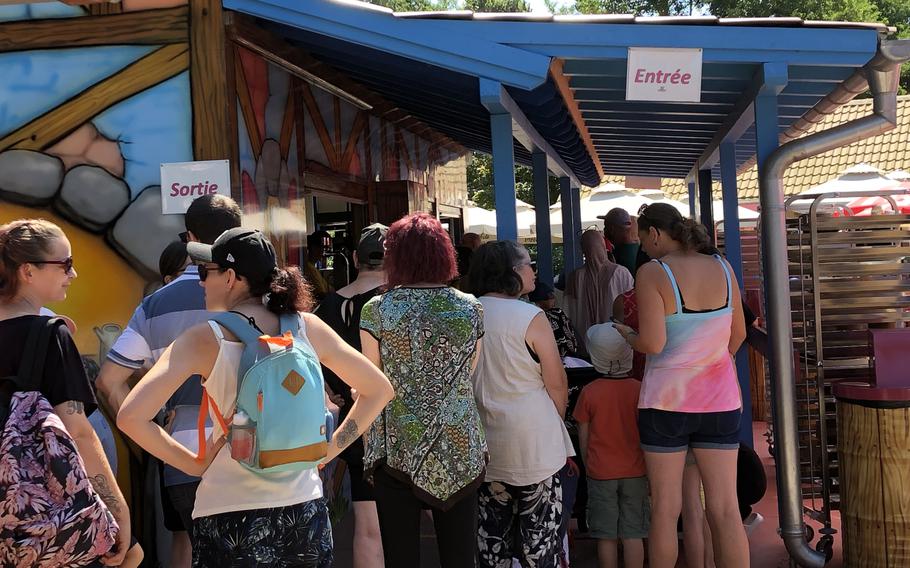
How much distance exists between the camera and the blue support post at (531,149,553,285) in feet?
28.6

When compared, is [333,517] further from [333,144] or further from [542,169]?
[542,169]

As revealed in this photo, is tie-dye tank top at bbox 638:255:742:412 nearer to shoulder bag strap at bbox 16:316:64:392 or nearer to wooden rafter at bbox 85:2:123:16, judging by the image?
shoulder bag strap at bbox 16:316:64:392

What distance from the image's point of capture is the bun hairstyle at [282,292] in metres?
2.80

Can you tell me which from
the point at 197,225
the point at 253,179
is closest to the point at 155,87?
the point at 253,179

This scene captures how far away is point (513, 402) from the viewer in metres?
4.05

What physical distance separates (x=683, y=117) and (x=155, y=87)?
418 centimetres

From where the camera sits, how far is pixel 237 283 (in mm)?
2793

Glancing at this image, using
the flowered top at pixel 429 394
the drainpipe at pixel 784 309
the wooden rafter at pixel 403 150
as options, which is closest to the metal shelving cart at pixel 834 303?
the drainpipe at pixel 784 309

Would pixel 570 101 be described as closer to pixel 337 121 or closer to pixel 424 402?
pixel 337 121

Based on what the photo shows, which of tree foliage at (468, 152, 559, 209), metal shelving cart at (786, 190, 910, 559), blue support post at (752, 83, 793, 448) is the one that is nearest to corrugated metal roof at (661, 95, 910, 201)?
tree foliage at (468, 152, 559, 209)

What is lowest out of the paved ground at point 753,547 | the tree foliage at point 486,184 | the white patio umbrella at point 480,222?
the paved ground at point 753,547

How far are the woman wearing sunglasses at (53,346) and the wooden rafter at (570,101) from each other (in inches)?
121

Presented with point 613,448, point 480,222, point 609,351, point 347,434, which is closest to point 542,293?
point 609,351

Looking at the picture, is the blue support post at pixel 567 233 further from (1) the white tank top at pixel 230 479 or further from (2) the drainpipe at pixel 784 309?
(1) the white tank top at pixel 230 479
